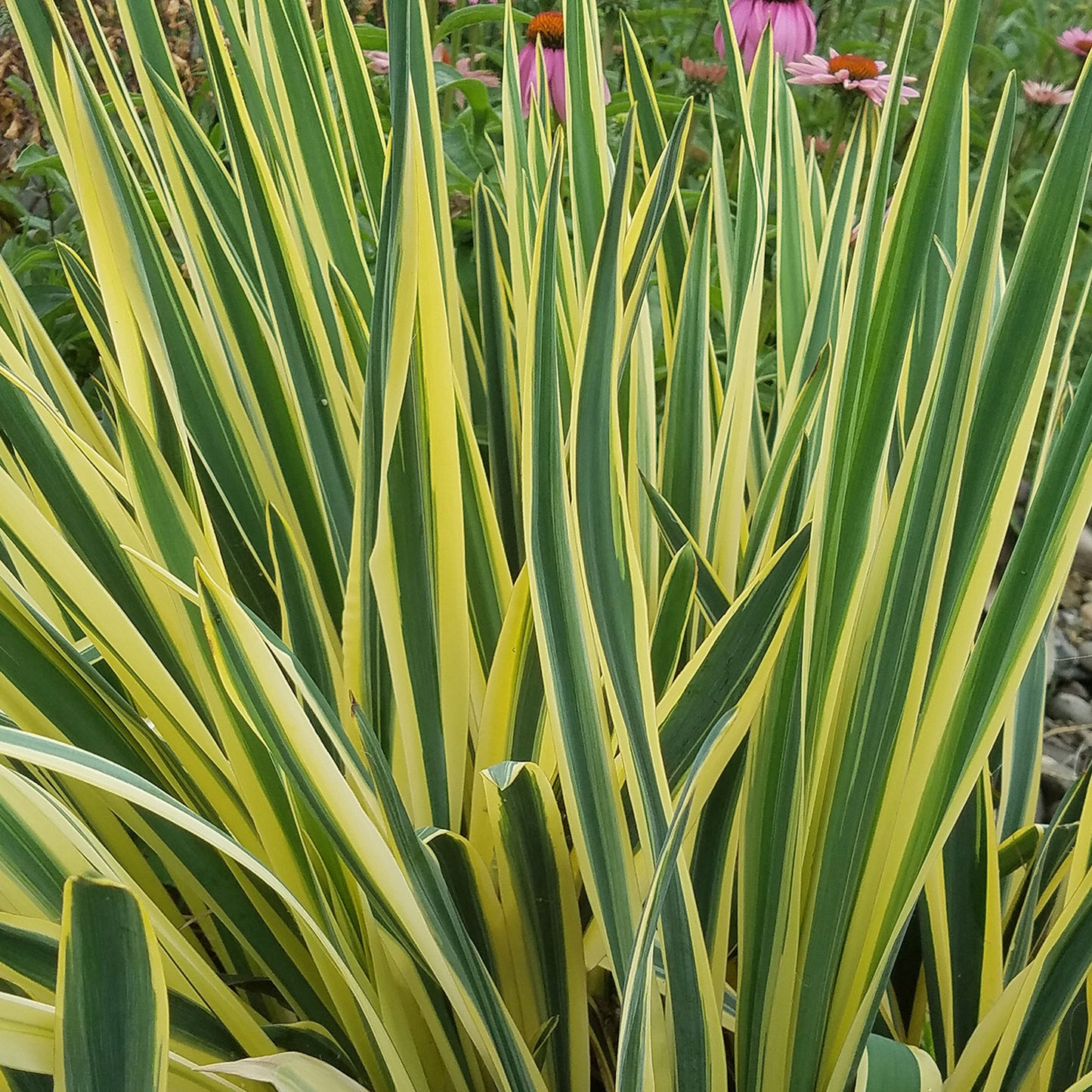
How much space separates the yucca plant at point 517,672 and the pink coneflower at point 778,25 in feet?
2.23

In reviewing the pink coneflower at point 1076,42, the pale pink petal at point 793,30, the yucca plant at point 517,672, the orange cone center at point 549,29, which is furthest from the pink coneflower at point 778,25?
the yucca plant at point 517,672

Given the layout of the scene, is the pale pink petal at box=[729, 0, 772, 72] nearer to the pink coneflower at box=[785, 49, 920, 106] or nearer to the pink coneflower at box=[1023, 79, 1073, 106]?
the pink coneflower at box=[785, 49, 920, 106]

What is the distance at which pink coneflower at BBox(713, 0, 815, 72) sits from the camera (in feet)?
3.74

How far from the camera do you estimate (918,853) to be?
414 millimetres

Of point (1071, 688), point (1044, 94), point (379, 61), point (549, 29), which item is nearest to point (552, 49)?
point (549, 29)

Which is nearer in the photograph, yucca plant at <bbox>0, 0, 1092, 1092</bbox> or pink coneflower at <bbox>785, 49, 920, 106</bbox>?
yucca plant at <bbox>0, 0, 1092, 1092</bbox>

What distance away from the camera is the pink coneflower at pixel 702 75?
4.07 ft

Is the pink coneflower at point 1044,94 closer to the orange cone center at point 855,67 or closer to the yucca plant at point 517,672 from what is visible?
the orange cone center at point 855,67

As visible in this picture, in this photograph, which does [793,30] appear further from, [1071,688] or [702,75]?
[1071,688]

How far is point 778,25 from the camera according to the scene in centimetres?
120

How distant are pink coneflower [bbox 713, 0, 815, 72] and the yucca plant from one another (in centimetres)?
68

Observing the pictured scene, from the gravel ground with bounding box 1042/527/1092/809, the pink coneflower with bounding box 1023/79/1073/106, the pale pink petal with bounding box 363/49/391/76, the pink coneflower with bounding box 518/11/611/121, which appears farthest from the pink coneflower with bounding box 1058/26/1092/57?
the pale pink petal with bounding box 363/49/391/76

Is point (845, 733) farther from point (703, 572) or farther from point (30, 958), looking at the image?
point (30, 958)

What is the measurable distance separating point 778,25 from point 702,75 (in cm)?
10
